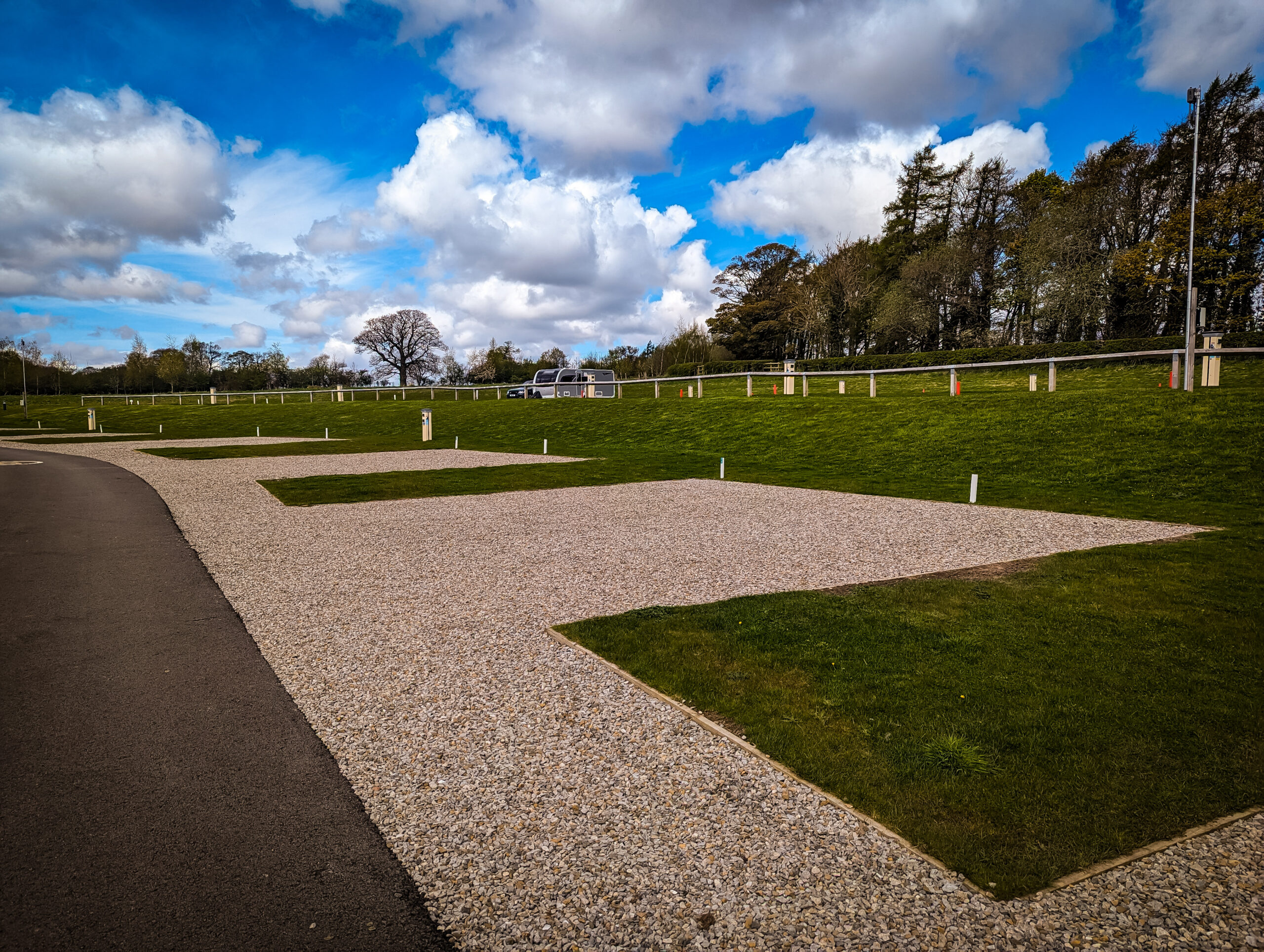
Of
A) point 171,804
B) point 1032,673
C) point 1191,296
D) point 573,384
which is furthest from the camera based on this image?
point 573,384

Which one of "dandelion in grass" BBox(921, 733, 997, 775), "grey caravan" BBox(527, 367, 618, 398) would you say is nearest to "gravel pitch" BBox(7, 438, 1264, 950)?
"dandelion in grass" BBox(921, 733, 997, 775)

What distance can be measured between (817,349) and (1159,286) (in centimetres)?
2875

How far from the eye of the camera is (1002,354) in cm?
3862

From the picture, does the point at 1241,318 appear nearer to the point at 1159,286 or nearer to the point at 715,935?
the point at 1159,286

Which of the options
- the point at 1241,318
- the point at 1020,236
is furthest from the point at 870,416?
the point at 1020,236

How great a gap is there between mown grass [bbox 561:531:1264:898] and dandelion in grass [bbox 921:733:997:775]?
0.05 ft

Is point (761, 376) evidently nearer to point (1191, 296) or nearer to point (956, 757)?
point (1191, 296)

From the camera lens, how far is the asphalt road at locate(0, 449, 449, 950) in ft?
8.77

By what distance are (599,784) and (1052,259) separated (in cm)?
4757

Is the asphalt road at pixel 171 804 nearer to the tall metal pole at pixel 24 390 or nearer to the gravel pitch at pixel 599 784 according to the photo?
the gravel pitch at pixel 599 784

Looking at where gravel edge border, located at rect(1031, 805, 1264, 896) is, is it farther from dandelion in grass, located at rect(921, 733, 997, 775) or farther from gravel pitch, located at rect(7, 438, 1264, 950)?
dandelion in grass, located at rect(921, 733, 997, 775)

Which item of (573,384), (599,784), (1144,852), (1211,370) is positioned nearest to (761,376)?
(573,384)

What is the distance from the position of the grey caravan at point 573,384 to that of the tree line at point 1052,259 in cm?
2165

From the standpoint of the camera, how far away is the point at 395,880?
2.90m
